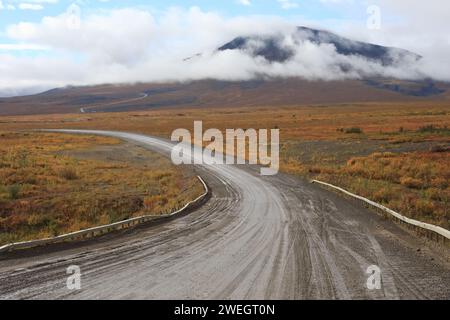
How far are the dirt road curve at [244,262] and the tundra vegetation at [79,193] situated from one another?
492 cm

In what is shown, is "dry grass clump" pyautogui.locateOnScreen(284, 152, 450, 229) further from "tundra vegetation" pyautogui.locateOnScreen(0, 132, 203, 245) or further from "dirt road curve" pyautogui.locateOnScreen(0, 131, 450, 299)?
"tundra vegetation" pyautogui.locateOnScreen(0, 132, 203, 245)

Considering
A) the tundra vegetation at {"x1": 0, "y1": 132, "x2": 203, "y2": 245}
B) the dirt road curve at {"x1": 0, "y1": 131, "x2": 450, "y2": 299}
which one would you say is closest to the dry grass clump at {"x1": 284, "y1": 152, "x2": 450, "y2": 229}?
the dirt road curve at {"x1": 0, "y1": 131, "x2": 450, "y2": 299}

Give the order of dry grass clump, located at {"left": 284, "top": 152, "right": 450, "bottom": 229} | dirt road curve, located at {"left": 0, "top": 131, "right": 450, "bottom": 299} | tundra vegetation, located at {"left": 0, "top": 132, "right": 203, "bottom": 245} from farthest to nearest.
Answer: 1. tundra vegetation, located at {"left": 0, "top": 132, "right": 203, "bottom": 245}
2. dry grass clump, located at {"left": 284, "top": 152, "right": 450, "bottom": 229}
3. dirt road curve, located at {"left": 0, "top": 131, "right": 450, "bottom": 299}

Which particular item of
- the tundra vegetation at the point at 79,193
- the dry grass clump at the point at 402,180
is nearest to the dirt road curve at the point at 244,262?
the dry grass clump at the point at 402,180

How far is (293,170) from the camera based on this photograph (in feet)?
91.5

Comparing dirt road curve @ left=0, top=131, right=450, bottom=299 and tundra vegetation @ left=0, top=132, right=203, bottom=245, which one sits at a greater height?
dirt road curve @ left=0, top=131, right=450, bottom=299

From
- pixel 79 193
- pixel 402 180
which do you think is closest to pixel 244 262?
pixel 79 193

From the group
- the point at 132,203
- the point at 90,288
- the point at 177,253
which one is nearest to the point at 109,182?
the point at 132,203

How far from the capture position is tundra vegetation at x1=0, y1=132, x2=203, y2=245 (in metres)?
16.5

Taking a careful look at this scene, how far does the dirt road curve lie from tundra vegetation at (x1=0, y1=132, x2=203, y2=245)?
492 cm

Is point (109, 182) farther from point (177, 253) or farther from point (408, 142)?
point (408, 142)

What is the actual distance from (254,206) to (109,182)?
11438mm

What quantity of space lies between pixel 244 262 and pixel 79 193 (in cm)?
1388

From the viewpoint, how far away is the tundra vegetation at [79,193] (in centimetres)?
1645
